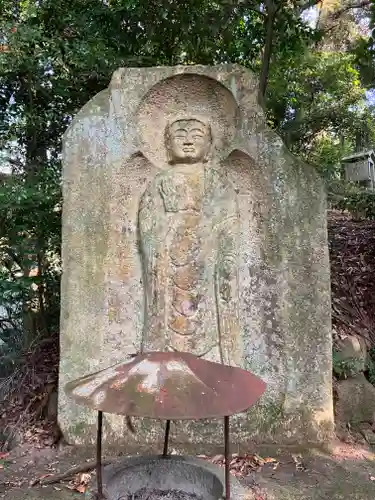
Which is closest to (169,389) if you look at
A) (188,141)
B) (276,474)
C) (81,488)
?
(81,488)

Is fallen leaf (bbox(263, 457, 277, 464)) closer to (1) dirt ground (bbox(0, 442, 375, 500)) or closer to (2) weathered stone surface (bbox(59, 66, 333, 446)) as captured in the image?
(1) dirt ground (bbox(0, 442, 375, 500))

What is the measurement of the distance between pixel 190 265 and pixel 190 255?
7 cm

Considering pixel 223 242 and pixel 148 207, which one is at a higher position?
pixel 148 207

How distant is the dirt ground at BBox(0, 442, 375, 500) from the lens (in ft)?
10.0

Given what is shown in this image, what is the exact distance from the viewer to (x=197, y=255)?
374cm

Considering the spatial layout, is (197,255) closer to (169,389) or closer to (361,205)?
(169,389)

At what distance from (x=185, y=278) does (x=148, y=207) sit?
1.98ft

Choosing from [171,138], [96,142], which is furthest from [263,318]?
[96,142]

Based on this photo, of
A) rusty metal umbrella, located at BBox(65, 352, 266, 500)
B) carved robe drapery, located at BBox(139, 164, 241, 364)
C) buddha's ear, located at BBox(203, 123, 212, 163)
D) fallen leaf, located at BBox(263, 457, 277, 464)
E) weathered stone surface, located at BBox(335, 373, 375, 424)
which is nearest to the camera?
rusty metal umbrella, located at BBox(65, 352, 266, 500)

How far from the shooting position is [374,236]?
745cm

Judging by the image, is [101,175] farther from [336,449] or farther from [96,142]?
[336,449]

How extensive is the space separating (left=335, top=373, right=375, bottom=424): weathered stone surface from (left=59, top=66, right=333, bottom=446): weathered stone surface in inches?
21.6

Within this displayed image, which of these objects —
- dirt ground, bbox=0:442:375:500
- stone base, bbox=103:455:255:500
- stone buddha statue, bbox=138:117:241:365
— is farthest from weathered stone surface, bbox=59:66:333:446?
stone base, bbox=103:455:255:500

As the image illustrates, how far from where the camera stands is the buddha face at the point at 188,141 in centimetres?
378
